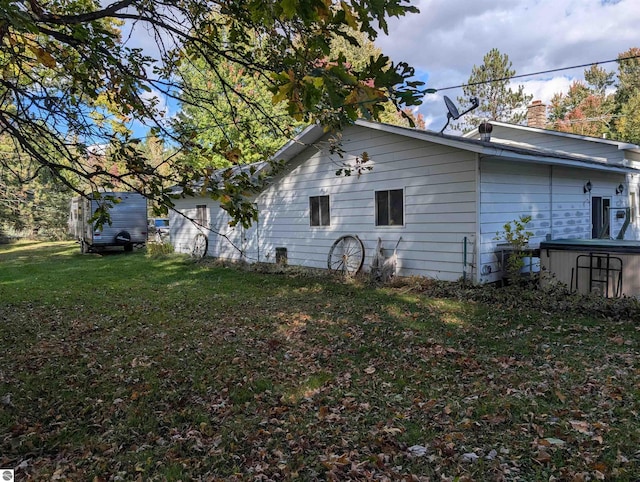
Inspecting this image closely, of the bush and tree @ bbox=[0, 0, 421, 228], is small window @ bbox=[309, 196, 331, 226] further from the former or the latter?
the bush

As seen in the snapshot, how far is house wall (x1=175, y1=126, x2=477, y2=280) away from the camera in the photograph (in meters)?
8.08

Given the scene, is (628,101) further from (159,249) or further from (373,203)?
(159,249)

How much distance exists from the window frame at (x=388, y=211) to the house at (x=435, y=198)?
0.02 m

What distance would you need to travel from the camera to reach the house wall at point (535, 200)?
789 centimetres

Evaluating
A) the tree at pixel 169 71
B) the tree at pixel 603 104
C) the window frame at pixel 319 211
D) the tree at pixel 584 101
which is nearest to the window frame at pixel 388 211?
the window frame at pixel 319 211

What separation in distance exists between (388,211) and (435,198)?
1.25 metres

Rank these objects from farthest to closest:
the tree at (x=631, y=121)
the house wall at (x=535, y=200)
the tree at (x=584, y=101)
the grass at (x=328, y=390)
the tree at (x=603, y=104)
Result: the tree at (x=584, y=101) → the tree at (x=603, y=104) → the tree at (x=631, y=121) → the house wall at (x=535, y=200) → the grass at (x=328, y=390)

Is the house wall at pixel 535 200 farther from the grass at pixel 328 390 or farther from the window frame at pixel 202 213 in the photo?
the window frame at pixel 202 213

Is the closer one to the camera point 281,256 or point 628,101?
point 281,256

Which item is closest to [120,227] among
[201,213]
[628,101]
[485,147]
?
[201,213]

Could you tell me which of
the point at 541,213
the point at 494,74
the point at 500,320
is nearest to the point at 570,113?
the point at 494,74

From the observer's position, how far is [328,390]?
12.7 feet

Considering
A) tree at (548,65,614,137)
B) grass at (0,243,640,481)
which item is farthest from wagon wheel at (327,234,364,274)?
tree at (548,65,614,137)

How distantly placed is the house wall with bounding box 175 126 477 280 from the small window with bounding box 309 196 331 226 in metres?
0.14
